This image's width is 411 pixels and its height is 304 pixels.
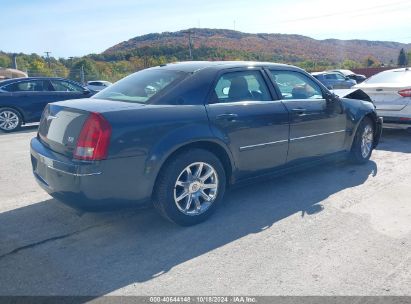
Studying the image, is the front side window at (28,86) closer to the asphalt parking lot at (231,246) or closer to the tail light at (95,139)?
the asphalt parking lot at (231,246)

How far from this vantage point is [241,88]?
14.0ft

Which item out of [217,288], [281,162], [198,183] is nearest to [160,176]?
[198,183]

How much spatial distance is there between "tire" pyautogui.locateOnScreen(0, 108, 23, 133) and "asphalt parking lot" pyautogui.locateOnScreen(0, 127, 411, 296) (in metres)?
5.83

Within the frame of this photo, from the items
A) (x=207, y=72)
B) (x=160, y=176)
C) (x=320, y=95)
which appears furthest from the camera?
(x=320, y=95)

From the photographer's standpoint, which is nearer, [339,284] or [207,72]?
[339,284]

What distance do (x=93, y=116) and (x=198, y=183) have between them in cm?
119

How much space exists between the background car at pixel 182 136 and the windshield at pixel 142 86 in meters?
0.01

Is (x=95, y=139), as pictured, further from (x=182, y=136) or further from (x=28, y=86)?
(x=28, y=86)

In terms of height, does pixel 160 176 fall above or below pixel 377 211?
above

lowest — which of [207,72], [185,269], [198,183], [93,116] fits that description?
[185,269]

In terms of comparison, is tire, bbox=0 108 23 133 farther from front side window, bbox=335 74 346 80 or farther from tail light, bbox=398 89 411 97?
front side window, bbox=335 74 346 80

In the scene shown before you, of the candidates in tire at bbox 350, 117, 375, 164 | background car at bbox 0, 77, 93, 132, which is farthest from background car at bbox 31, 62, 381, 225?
background car at bbox 0, 77, 93, 132

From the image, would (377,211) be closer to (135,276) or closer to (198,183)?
(198,183)

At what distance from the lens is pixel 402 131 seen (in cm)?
880
